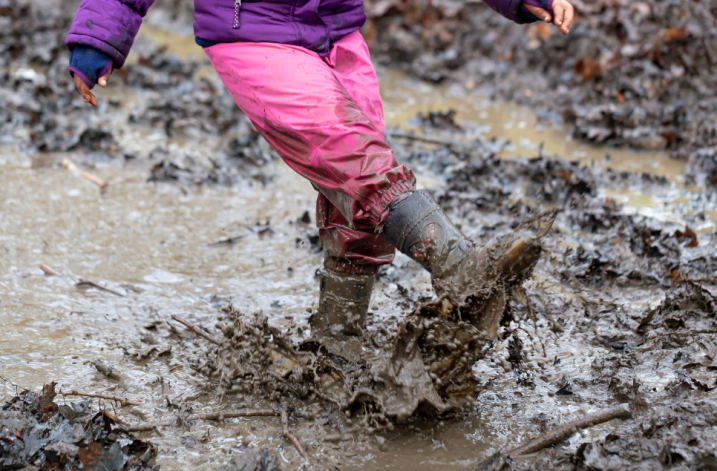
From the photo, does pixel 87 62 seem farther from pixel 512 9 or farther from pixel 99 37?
pixel 512 9

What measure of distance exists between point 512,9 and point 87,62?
188 cm

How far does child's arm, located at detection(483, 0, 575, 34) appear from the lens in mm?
2705

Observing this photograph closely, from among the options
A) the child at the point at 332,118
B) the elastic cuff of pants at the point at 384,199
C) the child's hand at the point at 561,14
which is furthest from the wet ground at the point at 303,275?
the child's hand at the point at 561,14

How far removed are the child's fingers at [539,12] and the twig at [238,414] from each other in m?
2.06

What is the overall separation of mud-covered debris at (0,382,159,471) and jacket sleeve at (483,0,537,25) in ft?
7.83

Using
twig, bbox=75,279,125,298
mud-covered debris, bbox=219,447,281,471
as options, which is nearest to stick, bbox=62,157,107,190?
twig, bbox=75,279,125,298

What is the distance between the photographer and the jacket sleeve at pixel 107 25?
250 cm

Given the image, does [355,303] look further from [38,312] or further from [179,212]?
[179,212]

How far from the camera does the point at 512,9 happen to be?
2861 mm

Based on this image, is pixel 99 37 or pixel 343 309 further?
pixel 343 309

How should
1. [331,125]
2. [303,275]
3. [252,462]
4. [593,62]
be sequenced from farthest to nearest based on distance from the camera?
1. [593,62]
2. [303,275]
3. [331,125]
4. [252,462]

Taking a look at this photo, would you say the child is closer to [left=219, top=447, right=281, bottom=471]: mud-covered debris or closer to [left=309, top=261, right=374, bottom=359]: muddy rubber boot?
[left=309, top=261, right=374, bottom=359]: muddy rubber boot

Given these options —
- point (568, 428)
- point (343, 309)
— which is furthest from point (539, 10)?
point (568, 428)

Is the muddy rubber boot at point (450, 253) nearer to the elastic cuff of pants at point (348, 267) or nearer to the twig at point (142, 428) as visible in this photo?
the elastic cuff of pants at point (348, 267)
